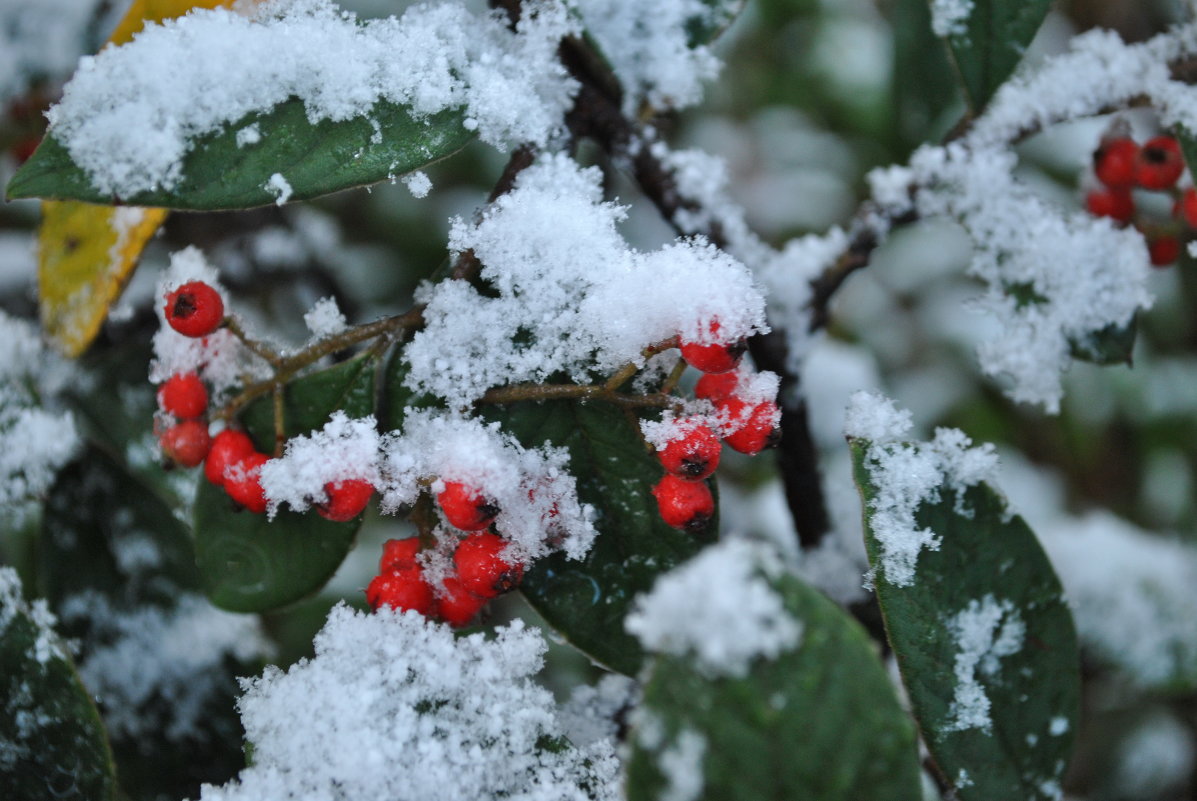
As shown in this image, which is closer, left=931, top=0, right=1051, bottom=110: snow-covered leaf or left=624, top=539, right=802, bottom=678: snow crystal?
left=624, top=539, right=802, bottom=678: snow crystal

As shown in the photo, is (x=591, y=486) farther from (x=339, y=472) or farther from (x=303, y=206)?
(x=303, y=206)

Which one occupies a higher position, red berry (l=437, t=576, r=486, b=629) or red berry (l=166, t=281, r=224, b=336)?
red berry (l=166, t=281, r=224, b=336)

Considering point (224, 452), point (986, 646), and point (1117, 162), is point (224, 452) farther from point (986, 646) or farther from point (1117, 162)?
point (1117, 162)

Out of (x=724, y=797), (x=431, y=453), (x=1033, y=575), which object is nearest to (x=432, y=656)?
(x=431, y=453)

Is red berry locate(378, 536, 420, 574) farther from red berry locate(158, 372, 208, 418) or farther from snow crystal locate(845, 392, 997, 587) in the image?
snow crystal locate(845, 392, 997, 587)

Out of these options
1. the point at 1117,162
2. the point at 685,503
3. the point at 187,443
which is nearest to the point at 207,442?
the point at 187,443

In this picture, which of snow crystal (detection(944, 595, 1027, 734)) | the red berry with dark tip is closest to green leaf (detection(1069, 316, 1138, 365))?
snow crystal (detection(944, 595, 1027, 734))
